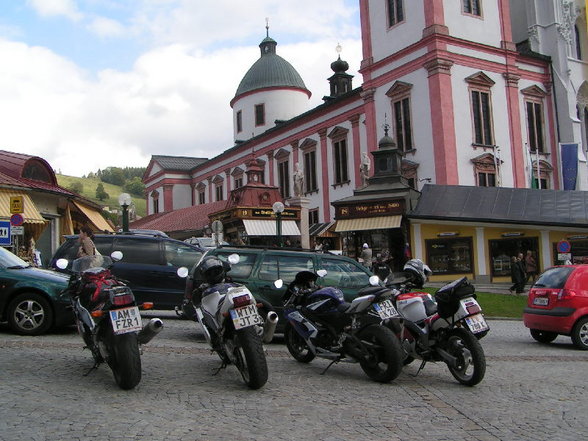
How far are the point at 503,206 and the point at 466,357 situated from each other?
2312 centimetres

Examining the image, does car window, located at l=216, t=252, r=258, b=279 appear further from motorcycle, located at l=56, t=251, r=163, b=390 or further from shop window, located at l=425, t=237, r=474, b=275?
shop window, located at l=425, t=237, r=474, b=275

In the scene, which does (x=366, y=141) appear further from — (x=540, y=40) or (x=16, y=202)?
(x=16, y=202)

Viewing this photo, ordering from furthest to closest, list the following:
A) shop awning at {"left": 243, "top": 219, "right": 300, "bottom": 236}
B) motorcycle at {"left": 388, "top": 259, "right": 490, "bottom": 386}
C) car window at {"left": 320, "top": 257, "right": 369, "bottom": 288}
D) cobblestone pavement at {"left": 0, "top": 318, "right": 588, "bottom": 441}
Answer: shop awning at {"left": 243, "top": 219, "right": 300, "bottom": 236} < car window at {"left": 320, "top": 257, "right": 369, "bottom": 288} < motorcycle at {"left": 388, "top": 259, "right": 490, "bottom": 386} < cobblestone pavement at {"left": 0, "top": 318, "right": 588, "bottom": 441}

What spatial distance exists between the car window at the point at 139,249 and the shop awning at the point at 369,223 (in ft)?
59.8

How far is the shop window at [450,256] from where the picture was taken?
2747 cm

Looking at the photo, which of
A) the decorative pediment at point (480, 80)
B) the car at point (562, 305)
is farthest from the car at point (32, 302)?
the decorative pediment at point (480, 80)

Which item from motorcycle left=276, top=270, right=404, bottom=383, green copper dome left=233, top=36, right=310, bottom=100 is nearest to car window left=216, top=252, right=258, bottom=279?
motorcycle left=276, top=270, right=404, bottom=383

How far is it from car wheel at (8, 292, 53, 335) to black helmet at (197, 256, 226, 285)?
395 centimetres

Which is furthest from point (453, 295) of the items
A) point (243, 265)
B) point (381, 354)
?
point (243, 265)

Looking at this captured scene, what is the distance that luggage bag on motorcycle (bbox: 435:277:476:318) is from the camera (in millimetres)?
7105

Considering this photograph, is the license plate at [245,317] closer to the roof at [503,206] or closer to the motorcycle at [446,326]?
the motorcycle at [446,326]

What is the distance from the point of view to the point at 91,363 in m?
7.53

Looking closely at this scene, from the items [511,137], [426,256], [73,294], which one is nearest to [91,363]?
[73,294]

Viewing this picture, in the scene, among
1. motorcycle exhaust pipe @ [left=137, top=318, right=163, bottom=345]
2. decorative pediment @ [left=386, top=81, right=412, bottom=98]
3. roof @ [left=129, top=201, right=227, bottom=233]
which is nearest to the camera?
motorcycle exhaust pipe @ [left=137, top=318, right=163, bottom=345]
